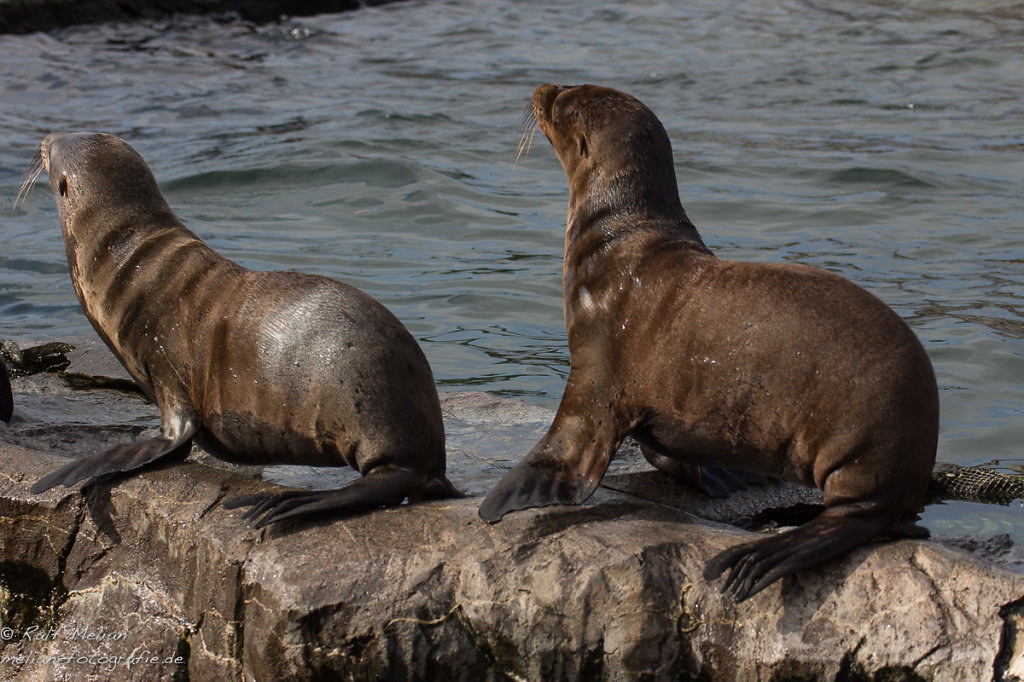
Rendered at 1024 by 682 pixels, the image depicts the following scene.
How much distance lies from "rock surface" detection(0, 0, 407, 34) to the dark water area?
0.33 m

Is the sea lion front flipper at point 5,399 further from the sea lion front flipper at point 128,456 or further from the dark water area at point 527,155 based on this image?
the dark water area at point 527,155

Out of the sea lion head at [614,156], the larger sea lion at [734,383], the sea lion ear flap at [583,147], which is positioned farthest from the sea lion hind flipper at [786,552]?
the sea lion ear flap at [583,147]

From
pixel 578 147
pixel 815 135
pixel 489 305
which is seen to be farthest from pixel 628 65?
pixel 578 147

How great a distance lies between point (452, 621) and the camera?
146 inches

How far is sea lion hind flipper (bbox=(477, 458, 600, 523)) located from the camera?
4.04 metres

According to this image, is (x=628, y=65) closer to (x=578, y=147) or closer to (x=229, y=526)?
(x=578, y=147)

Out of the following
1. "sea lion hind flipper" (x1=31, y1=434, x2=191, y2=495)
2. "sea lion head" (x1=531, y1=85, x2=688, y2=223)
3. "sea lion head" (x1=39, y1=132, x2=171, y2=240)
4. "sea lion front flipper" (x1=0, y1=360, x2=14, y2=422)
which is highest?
"sea lion head" (x1=531, y1=85, x2=688, y2=223)

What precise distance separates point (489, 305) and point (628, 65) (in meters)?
9.13

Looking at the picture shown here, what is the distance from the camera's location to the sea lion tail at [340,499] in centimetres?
404

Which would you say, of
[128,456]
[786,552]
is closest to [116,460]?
[128,456]

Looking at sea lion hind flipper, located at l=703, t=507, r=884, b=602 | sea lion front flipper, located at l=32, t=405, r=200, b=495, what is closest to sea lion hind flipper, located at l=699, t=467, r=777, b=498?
sea lion hind flipper, located at l=703, t=507, r=884, b=602

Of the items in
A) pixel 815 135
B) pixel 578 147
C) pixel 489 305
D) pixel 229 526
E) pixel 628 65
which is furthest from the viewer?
pixel 628 65

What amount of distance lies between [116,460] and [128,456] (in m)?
0.05

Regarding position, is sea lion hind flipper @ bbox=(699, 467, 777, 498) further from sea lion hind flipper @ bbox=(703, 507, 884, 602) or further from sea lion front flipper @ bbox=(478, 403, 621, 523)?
sea lion hind flipper @ bbox=(703, 507, 884, 602)
